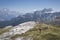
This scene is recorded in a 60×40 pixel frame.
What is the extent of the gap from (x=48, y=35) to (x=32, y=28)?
21180mm

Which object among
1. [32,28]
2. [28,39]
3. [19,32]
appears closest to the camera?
[28,39]

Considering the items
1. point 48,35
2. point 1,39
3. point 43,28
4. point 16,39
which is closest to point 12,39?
point 16,39

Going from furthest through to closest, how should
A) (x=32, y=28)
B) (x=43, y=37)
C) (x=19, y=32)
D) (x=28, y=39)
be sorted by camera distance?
(x=32, y=28), (x=19, y=32), (x=43, y=37), (x=28, y=39)

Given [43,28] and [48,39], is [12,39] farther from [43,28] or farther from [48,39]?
[43,28]

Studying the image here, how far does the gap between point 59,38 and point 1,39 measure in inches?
1668

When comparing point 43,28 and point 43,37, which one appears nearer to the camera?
point 43,37

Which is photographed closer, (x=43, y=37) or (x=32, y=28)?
(x=43, y=37)

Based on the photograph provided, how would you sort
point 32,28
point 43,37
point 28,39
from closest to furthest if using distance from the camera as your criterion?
point 28,39 → point 43,37 → point 32,28

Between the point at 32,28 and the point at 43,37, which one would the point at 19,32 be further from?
the point at 43,37

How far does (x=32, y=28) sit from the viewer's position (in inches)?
4624

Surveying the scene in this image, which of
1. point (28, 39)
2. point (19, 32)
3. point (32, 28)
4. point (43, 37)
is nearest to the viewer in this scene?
point (28, 39)

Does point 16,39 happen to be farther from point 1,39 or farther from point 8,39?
point 1,39

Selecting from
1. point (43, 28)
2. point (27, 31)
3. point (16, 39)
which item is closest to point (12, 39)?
point (16, 39)

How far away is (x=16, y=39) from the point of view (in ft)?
306
